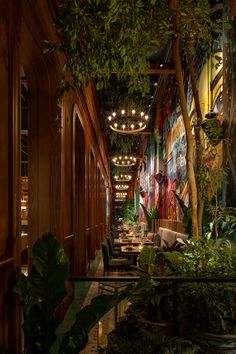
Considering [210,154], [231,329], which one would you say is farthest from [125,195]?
[231,329]

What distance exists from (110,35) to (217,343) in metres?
2.72

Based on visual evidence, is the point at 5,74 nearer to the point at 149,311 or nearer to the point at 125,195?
the point at 149,311

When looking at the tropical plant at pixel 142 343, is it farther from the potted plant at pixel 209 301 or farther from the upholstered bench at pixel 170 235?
the upholstered bench at pixel 170 235

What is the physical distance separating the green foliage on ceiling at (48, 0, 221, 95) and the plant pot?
228 centimetres

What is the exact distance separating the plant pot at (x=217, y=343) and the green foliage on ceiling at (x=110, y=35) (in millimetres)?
2282

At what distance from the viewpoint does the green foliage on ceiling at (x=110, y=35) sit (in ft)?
8.45

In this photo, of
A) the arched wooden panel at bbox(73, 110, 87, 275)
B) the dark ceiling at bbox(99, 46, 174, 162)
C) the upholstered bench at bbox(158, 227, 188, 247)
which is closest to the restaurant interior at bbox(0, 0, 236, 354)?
the arched wooden panel at bbox(73, 110, 87, 275)

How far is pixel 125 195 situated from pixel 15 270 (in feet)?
125

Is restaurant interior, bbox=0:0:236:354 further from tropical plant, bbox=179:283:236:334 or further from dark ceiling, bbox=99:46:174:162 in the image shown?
dark ceiling, bbox=99:46:174:162

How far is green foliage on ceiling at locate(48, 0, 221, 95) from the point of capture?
2574mm

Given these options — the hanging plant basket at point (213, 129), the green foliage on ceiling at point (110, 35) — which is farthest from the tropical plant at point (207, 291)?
the hanging plant basket at point (213, 129)

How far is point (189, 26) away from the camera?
3.51m

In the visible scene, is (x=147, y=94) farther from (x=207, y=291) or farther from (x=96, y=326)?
(x=207, y=291)

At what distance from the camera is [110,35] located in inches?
108
